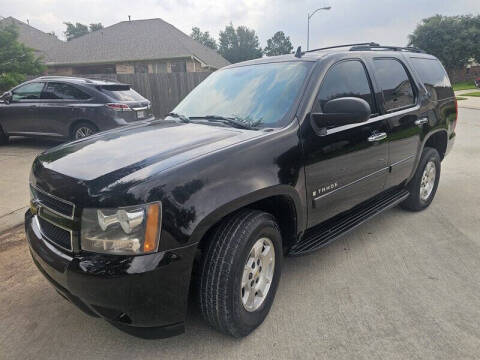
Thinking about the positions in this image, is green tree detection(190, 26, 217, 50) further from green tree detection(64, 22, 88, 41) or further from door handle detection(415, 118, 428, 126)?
door handle detection(415, 118, 428, 126)

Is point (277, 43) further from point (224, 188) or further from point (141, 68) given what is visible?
point (224, 188)

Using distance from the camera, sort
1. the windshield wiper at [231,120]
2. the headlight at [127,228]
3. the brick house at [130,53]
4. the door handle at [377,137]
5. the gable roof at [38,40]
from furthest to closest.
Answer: the gable roof at [38,40]
the brick house at [130,53]
the door handle at [377,137]
the windshield wiper at [231,120]
the headlight at [127,228]

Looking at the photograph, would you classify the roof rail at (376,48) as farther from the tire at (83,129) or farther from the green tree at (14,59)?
the green tree at (14,59)

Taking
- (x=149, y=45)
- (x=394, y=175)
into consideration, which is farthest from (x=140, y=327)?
(x=149, y=45)

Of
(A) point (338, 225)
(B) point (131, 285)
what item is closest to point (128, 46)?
(A) point (338, 225)

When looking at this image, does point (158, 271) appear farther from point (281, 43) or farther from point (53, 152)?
point (281, 43)

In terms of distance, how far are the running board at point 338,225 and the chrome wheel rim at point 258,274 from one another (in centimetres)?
34

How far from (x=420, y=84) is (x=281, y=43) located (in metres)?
85.4

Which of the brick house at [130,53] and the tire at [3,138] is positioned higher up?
the brick house at [130,53]

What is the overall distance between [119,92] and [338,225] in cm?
697

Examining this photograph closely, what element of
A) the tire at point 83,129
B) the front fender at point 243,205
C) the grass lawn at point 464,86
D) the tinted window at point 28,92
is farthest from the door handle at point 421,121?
the grass lawn at point 464,86

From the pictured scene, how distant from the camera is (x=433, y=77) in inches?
185

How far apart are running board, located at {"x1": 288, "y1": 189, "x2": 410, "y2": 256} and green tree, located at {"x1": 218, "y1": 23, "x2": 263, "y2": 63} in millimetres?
69919

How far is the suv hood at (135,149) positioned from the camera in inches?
87.6
